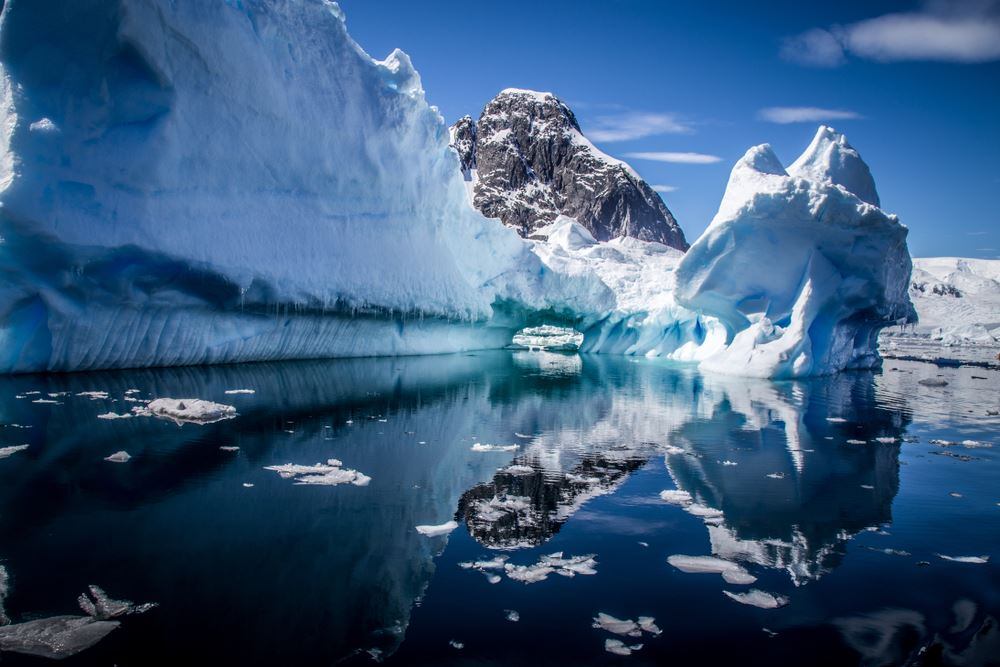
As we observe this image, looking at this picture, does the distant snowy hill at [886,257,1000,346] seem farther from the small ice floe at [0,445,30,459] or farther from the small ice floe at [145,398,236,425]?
the small ice floe at [0,445,30,459]

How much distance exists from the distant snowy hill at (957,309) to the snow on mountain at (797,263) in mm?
28360

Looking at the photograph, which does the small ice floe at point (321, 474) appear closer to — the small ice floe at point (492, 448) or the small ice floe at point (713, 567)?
the small ice floe at point (492, 448)

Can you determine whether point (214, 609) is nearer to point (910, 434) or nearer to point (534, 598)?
point (534, 598)

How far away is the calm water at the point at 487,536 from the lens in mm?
3051

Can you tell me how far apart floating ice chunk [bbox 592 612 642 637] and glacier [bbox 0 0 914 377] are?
10.1 meters

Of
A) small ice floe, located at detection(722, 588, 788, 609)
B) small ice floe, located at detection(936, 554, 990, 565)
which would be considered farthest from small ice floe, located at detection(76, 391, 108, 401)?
small ice floe, located at detection(936, 554, 990, 565)

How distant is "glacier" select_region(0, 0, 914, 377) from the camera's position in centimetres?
1013

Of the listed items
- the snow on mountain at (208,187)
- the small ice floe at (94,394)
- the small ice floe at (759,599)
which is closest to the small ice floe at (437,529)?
the small ice floe at (759,599)

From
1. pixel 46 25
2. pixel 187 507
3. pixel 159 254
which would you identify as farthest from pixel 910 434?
pixel 46 25

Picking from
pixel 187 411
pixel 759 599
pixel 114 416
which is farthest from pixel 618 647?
pixel 114 416

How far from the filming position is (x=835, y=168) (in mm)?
19172

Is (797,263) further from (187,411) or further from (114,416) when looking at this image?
(114,416)

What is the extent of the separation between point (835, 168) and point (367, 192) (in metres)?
13.5

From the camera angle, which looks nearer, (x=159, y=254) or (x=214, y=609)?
(x=214, y=609)
